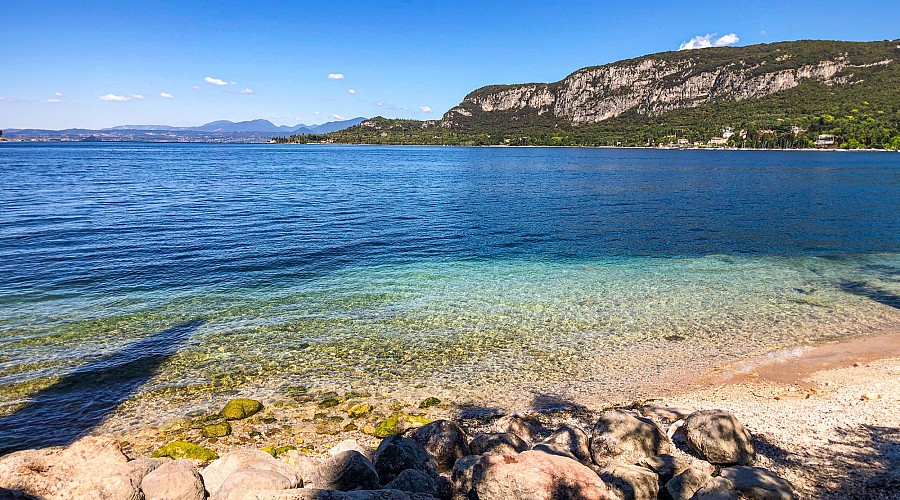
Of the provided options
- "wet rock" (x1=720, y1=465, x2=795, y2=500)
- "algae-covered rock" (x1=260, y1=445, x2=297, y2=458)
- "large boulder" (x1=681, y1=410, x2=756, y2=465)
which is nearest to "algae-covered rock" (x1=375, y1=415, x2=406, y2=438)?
"algae-covered rock" (x1=260, y1=445, x2=297, y2=458)

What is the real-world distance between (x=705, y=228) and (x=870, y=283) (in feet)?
54.2

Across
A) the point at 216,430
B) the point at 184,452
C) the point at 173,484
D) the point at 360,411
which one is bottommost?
the point at 360,411

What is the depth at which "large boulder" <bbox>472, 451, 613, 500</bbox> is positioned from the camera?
6.93 meters

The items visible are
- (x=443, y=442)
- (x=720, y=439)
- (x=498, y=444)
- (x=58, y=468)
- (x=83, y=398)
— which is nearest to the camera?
(x=58, y=468)

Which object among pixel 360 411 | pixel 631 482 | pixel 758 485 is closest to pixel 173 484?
pixel 360 411

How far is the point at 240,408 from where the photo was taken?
39.2 ft

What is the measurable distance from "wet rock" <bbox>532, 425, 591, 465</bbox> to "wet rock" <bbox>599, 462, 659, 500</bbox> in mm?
1071

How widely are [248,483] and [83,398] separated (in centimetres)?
838

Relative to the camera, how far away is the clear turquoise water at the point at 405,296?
46.5 ft

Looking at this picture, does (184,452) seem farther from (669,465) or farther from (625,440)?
(669,465)

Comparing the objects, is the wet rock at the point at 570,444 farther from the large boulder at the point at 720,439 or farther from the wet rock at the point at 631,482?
the large boulder at the point at 720,439

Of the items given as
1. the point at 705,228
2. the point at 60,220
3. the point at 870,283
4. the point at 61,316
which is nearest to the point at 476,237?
the point at 705,228

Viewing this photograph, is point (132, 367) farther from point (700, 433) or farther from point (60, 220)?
point (60, 220)

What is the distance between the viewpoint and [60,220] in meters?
37.1
